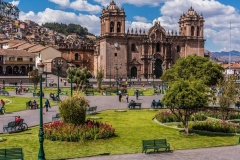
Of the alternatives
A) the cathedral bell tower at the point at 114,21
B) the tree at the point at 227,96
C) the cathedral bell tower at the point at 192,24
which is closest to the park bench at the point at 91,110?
the tree at the point at 227,96

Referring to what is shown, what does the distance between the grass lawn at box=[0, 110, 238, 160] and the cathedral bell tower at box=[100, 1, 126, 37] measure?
47806mm

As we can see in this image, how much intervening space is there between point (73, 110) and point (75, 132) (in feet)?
4.71

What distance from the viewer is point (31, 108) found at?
29.4 metres

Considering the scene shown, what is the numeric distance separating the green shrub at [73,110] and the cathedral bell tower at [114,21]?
50663 millimetres

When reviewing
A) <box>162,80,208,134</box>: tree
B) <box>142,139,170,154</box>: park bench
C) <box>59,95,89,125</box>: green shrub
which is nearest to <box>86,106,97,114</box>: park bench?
<box>59,95,89,125</box>: green shrub

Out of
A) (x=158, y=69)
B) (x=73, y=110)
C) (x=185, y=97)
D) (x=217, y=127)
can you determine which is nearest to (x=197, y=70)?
(x=217, y=127)

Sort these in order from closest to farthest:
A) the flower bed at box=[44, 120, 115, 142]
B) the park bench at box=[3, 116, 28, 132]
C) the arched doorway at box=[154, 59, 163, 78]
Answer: the flower bed at box=[44, 120, 115, 142] < the park bench at box=[3, 116, 28, 132] < the arched doorway at box=[154, 59, 163, 78]

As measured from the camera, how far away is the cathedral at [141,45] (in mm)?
69250

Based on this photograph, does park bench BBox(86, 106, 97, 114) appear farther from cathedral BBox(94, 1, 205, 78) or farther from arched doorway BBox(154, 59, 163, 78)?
arched doorway BBox(154, 59, 163, 78)

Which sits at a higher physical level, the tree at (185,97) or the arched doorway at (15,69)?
the arched doorway at (15,69)

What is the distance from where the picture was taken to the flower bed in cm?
1725

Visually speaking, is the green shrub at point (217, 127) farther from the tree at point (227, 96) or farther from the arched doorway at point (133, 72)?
the arched doorway at point (133, 72)

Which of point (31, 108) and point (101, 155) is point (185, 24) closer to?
point (31, 108)

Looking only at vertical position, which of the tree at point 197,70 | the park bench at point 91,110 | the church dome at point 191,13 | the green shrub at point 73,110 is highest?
the church dome at point 191,13
